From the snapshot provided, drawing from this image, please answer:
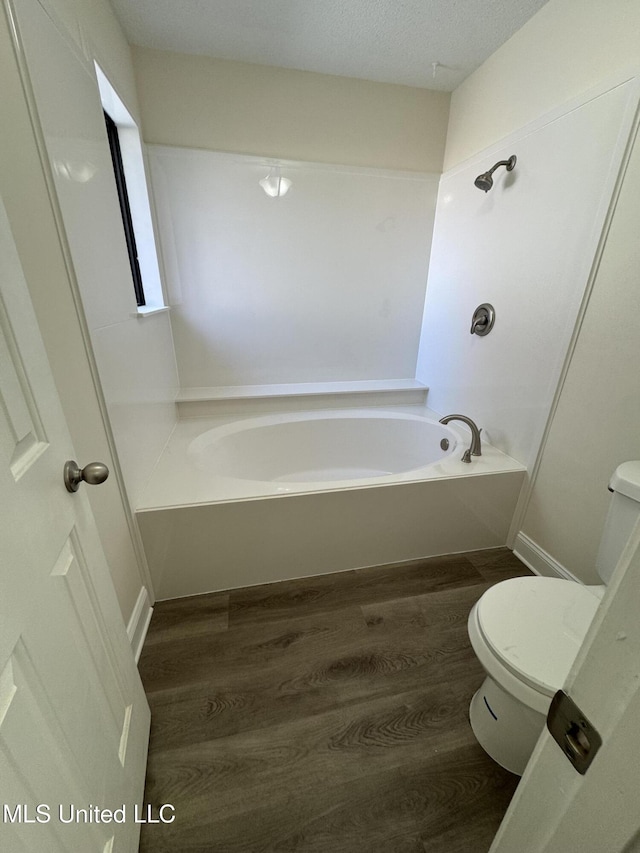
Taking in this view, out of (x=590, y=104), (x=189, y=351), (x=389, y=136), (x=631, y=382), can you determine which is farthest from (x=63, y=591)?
(x=389, y=136)

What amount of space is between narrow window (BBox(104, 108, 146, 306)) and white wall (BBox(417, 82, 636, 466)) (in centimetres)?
185

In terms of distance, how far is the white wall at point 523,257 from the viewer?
129 cm

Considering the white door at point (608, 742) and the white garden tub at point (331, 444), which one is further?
the white garden tub at point (331, 444)

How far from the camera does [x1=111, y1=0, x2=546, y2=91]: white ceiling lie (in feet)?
4.69

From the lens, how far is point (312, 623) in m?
1.40

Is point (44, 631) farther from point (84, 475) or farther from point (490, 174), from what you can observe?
point (490, 174)

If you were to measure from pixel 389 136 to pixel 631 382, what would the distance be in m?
1.95

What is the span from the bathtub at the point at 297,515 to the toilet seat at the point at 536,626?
62cm

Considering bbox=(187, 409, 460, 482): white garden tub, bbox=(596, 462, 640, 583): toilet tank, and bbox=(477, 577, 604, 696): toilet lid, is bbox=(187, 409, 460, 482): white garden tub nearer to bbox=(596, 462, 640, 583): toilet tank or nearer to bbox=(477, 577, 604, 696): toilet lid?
bbox=(596, 462, 640, 583): toilet tank

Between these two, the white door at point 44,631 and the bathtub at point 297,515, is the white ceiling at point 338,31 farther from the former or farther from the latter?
the bathtub at point 297,515

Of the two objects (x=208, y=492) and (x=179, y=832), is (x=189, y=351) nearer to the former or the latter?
(x=208, y=492)

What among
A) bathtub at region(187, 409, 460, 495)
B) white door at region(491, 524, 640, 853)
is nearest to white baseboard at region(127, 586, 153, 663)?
bathtub at region(187, 409, 460, 495)

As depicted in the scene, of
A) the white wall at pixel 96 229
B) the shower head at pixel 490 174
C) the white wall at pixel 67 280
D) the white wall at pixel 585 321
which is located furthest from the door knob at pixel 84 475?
the shower head at pixel 490 174

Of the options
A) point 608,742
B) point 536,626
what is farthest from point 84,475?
point 536,626
